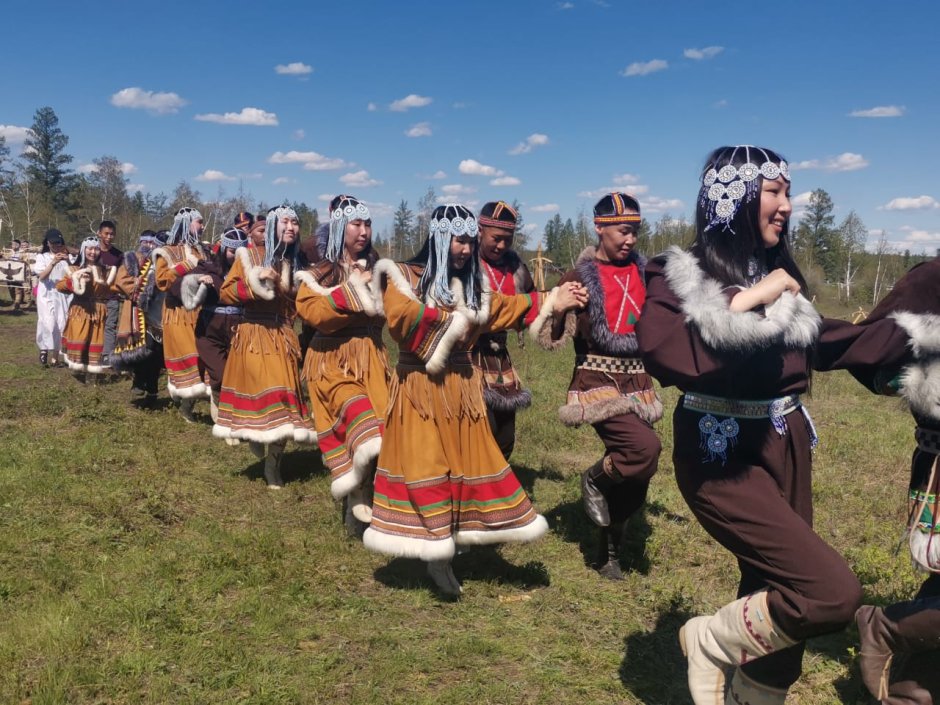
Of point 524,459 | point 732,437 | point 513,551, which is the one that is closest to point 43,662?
point 513,551

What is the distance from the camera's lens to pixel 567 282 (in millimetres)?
4668

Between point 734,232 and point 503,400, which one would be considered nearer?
point 734,232

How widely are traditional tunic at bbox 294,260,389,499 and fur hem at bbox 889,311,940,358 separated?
3.13 metres

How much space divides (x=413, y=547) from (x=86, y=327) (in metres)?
8.08

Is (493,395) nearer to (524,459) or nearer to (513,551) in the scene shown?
(513,551)

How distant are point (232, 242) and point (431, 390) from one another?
4.23m

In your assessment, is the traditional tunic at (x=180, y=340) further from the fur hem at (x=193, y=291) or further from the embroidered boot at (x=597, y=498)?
the embroidered boot at (x=597, y=498)

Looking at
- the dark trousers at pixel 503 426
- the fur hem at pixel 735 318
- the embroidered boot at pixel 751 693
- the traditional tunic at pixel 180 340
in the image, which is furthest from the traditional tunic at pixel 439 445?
the traditional tunic at pixel 180 340

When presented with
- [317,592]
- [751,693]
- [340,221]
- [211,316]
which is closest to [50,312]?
[211,316]

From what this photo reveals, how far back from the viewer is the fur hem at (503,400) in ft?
18.7

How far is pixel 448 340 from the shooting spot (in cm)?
445

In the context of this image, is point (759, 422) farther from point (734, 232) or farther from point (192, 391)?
point (192, 391)

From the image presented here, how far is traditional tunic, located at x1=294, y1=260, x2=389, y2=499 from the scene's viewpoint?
526cm

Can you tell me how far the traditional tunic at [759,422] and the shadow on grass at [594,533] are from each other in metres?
2.07
